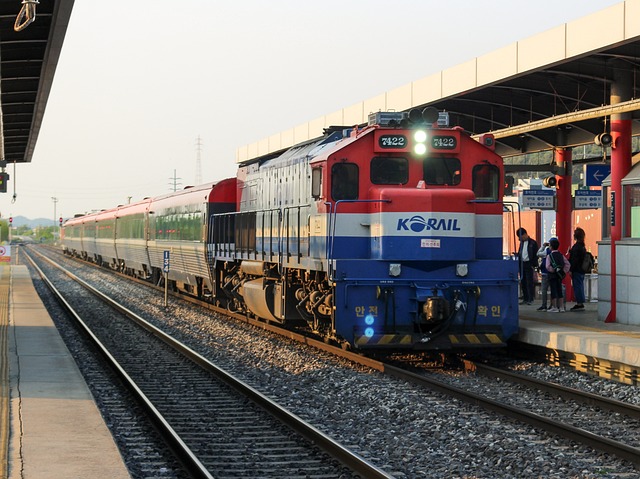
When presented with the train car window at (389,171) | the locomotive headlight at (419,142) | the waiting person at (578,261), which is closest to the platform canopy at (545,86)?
the waiting person at (578,261)

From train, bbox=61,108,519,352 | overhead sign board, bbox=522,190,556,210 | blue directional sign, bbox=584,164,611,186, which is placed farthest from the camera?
overhead sign board, bbox=522,190,556,210

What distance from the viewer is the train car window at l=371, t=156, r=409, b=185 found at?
14633mm

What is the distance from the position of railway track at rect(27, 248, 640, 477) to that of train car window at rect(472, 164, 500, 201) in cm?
272

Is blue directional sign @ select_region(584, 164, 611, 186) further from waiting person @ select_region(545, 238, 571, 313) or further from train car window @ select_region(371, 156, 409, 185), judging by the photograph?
train car window @ select_region(371, 156, 409, 185)

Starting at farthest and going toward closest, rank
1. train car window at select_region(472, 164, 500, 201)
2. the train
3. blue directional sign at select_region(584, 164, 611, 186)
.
A: blue directional sign at select_region(584, 164, 611, 186), train car window at select_region(472, 164, 500, 201), the train

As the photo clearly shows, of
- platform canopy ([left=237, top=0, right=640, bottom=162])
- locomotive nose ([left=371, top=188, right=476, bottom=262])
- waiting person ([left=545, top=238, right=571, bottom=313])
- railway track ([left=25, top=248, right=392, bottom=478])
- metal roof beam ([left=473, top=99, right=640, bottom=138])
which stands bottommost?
railway track ([left=25, top=248, right=392, bottom=478])

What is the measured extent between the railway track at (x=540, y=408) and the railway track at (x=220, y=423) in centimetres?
226

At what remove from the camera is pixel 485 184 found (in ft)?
49.1

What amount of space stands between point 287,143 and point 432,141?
21966mm

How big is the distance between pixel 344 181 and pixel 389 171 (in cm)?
75

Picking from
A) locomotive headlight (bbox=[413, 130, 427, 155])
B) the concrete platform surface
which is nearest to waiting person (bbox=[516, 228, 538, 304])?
the concrete platform surface

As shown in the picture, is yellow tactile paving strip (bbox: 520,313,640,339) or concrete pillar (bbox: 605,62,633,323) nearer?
yellow tactile paving strip (bbox: 520,313,640,339)

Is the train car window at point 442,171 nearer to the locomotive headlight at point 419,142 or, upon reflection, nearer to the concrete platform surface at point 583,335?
the locomotive headlight at point 419,142

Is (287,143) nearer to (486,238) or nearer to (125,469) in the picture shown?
(486,238)
